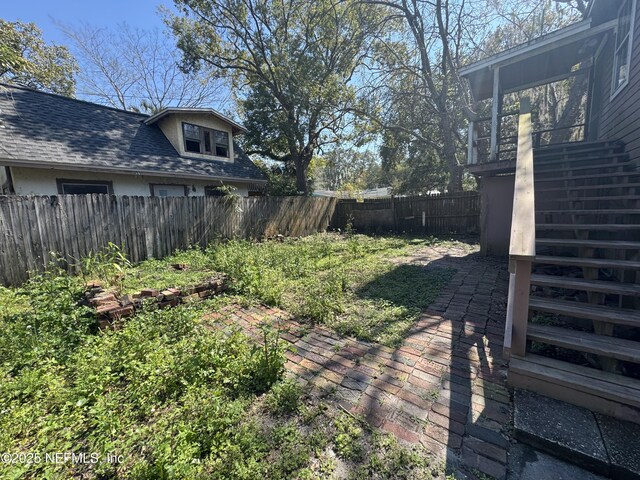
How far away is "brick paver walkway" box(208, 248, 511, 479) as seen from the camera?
5.92 ft

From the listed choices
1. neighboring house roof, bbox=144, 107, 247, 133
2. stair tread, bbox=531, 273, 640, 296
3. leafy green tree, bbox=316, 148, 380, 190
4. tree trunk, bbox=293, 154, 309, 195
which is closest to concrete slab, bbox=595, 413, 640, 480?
stair tread, bbox=531, 273, 640, 296

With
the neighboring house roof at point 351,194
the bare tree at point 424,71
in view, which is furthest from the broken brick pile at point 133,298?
the neighboring house roof at point 351,194

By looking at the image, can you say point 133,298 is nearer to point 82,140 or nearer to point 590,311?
point 590,311

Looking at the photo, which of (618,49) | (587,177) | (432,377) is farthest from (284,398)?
(618,49)

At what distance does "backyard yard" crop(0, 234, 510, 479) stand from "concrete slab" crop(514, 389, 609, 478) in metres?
0.62

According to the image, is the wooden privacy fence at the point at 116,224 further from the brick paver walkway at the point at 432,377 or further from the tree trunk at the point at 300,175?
the tree trunk at the point at 300,175

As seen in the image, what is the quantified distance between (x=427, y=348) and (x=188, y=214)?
22.6 ft

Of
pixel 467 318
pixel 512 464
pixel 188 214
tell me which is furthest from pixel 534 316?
pixel 188 214

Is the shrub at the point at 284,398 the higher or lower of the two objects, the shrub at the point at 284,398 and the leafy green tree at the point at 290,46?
the lower

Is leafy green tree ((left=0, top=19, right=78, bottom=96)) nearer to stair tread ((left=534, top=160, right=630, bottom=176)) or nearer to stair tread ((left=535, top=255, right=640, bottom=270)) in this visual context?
stair tread ((left=535, top=255, right=640, bottom=270))

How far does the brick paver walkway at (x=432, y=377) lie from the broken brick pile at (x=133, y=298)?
78 cm

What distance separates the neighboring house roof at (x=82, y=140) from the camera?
283 inches

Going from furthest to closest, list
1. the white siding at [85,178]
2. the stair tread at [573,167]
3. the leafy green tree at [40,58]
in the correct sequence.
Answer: the leafy green tree at [40,58]
the white siding at [85,178]
the stair tread at [573,167]

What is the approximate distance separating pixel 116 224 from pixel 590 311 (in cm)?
784
